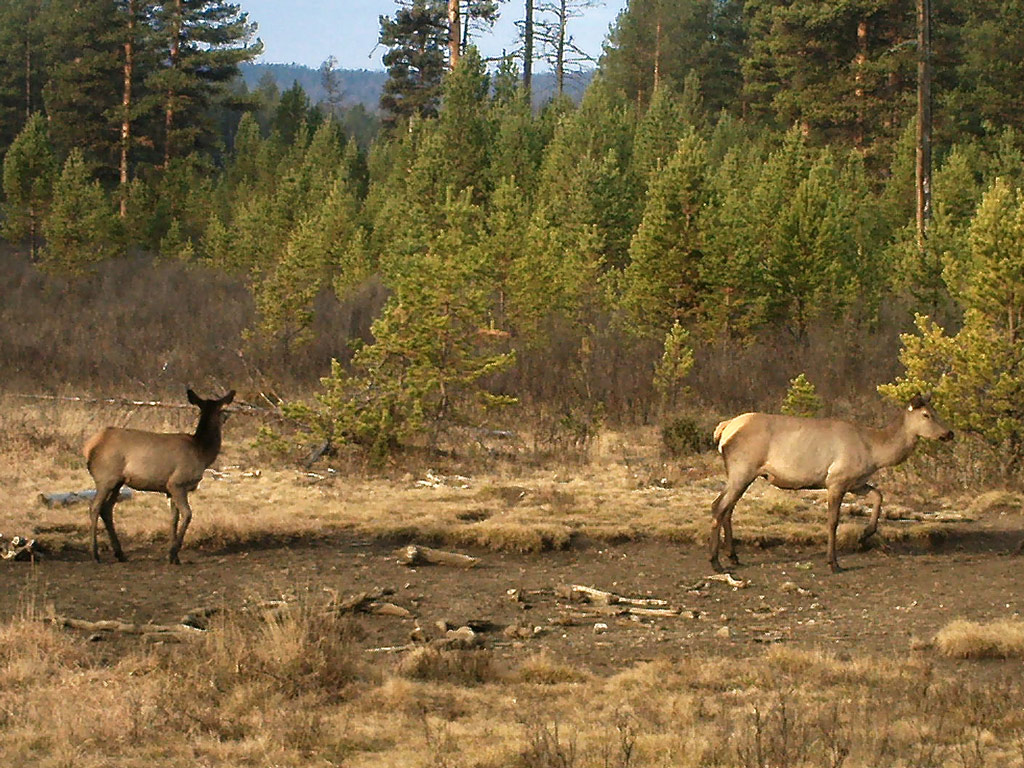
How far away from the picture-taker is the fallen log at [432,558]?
12469 millimetres

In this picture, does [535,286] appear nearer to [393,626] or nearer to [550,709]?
[393,626]

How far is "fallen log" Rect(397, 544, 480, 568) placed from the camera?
12.5m

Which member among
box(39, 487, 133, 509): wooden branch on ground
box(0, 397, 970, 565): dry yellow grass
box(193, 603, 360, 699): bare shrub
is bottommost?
box(0, 397, 970, 565): dry yellow grass

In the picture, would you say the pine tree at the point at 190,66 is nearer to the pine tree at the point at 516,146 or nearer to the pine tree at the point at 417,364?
the pine tree at the point at 516,146

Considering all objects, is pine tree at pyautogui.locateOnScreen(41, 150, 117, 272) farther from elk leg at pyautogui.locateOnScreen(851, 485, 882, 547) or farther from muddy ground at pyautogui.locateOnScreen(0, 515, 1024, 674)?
elk leg at pyautogui.locateOnScreen(851, 485, 882, 547)

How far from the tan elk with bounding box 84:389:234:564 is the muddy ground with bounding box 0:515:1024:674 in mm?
427

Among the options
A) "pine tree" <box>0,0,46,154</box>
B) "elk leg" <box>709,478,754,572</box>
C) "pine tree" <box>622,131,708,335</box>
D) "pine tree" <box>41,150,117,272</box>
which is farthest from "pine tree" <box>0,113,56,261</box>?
"elk leg" <box>709,478,754,572</box>

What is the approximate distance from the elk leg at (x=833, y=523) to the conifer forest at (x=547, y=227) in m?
3.90

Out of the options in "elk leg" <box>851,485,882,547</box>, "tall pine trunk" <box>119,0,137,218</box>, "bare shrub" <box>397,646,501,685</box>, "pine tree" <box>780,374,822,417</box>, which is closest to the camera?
"bare shrub" <box>397,646,501,685</box>

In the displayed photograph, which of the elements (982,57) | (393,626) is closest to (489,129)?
Answer: (982,57)

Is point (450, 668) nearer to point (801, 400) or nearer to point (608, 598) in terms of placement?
point (608, 598)

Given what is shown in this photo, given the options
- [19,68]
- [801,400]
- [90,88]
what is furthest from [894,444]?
[19,68]

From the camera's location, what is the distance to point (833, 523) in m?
12.5

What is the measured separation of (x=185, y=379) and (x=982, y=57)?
37180mm
